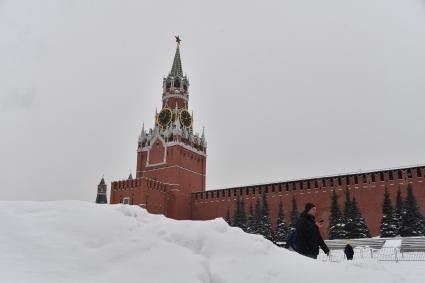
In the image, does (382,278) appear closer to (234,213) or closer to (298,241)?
(298,241)

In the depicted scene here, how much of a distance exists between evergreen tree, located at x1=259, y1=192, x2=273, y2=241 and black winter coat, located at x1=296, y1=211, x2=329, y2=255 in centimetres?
3179

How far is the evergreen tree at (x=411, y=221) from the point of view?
30250mm

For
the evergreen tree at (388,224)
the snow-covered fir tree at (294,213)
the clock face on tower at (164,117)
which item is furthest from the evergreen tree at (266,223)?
the clock face on tower at (164,117)

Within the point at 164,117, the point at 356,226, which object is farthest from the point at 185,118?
the point at 356,226

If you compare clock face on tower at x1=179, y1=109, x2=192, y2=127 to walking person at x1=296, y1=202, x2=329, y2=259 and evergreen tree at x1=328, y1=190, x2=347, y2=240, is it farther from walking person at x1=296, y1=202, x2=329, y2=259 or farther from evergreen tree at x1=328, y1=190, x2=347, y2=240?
walking person at x1=296, y1=202, x2=329, y2=259

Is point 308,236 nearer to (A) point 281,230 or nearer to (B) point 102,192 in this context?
(A) point 281,230

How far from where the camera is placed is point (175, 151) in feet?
160

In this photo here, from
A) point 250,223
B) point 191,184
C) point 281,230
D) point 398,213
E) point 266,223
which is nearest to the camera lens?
point 398,213

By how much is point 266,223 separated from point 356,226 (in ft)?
29.7

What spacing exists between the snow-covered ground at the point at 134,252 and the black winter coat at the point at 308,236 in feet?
0.81

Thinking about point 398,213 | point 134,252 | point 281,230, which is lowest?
point 134,252

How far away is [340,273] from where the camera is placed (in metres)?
5.74

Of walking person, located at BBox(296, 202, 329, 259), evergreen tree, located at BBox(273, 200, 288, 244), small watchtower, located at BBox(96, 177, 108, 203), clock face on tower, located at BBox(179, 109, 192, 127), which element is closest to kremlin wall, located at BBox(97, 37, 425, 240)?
clock face on tower, located at BBox(179, 109, 192, 127)

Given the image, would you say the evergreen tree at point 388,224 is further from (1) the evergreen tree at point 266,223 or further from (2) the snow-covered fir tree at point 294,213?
(1) the evergreen tree at point 266,223
